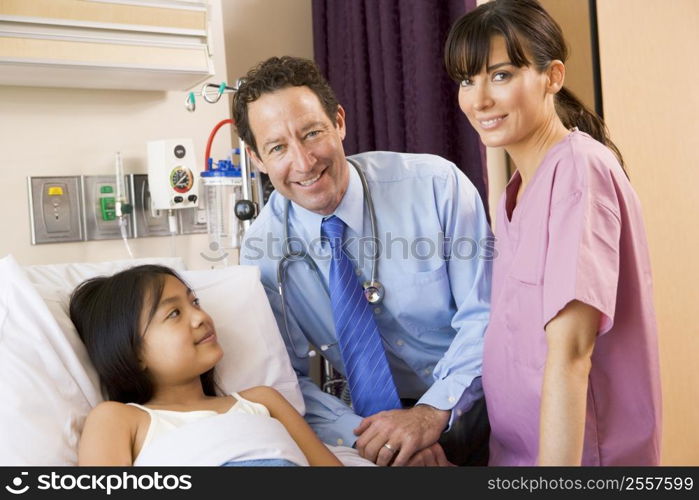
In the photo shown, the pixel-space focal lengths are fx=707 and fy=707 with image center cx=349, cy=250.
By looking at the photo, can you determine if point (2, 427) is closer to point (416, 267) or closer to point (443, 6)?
point (416, 267)

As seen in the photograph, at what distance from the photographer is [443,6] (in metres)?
2.45

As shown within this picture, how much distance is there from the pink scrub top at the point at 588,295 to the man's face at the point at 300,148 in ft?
1.73

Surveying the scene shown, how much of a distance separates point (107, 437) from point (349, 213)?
758 millimetres

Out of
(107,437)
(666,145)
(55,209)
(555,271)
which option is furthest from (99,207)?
(666,145)

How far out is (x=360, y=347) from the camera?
1.61m

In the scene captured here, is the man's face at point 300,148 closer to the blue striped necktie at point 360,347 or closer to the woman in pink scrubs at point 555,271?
the blue striped necktie at point 360,347

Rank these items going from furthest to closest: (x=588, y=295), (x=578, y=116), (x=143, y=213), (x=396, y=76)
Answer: (x=396, y=76), (x=143, y=213), (x=578, y=116), (x=588, y=295)

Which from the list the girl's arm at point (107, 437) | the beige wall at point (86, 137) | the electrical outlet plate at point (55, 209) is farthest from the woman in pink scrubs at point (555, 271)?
the electrical outlet plate at point (55, 209)

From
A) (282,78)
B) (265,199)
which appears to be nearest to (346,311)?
(282,78)

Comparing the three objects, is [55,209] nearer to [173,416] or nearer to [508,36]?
[173,416]

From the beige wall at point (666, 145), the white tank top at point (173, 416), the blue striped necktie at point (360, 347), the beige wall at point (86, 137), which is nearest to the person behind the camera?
the white tank top at point (173, 416)

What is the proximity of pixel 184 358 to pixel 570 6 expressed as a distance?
5.93ft

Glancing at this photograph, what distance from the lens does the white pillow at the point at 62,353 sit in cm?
121

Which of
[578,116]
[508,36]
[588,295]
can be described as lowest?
[588,295]
